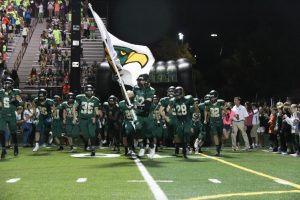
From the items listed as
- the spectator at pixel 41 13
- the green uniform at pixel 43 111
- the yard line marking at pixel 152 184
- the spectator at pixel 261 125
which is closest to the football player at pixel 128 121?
the yard line marking at pixel 152 184

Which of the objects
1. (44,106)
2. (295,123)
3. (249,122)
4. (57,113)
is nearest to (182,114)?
(295,123)

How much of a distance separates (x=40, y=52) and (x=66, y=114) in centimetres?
1460

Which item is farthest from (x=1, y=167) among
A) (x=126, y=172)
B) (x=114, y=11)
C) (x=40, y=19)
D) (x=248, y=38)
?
(x=248, y=38)

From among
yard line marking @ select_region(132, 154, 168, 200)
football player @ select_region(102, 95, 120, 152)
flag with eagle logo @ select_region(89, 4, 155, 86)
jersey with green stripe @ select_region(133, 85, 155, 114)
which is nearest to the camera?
→ yard line marking @ select_region(132, 154, 168, 200)

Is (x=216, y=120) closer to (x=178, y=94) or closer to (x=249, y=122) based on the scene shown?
(x=178, y=94)

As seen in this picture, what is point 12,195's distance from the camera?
8.34 m

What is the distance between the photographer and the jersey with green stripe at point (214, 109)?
17562 millimetres

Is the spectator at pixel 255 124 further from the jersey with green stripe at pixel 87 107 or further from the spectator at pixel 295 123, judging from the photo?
the jersey with green stripe at pixel 87 107

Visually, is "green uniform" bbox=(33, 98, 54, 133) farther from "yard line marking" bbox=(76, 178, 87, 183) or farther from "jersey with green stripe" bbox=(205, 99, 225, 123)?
"yard line marking" bbox=(76, 178, 87, 183)

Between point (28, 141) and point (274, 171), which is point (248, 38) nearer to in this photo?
point (28, 141)

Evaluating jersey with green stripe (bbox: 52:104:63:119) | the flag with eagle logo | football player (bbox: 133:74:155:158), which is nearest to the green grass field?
football player (bbox: 133:74:155:158)

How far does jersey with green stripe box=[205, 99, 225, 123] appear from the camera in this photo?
1756cm

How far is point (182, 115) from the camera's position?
16.0 m

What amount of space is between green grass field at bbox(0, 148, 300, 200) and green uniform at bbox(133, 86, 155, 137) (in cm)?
90
